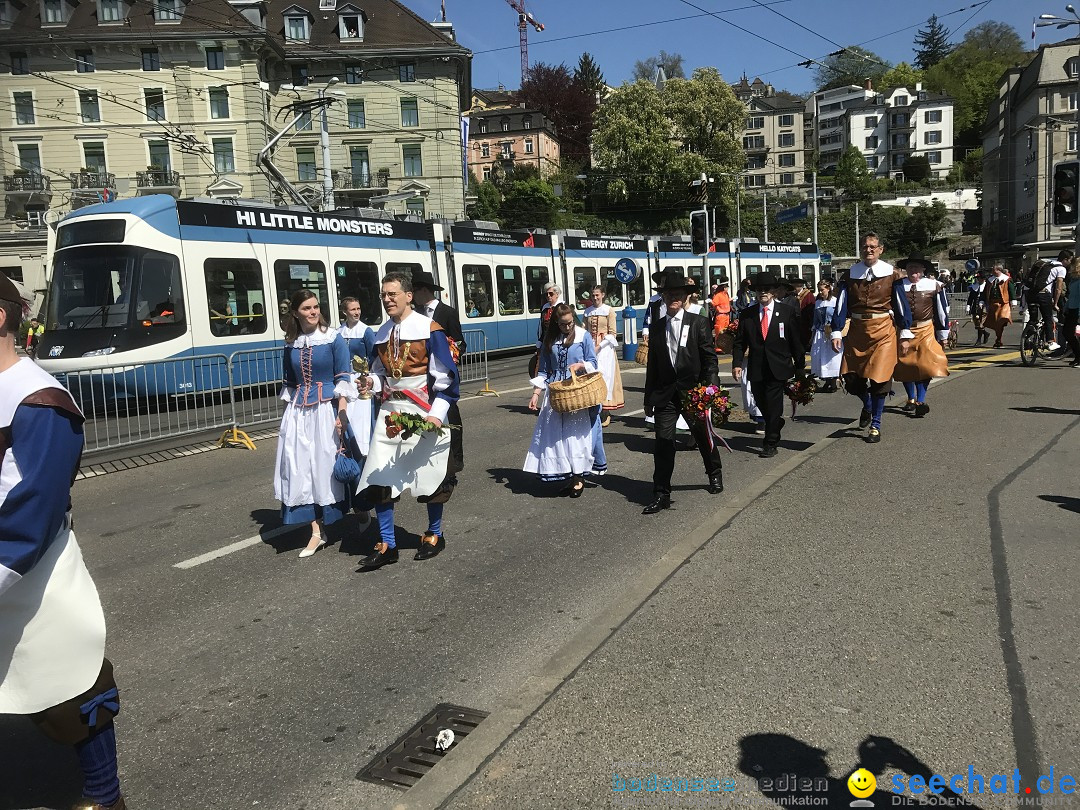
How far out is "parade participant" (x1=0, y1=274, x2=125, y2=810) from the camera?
256cm

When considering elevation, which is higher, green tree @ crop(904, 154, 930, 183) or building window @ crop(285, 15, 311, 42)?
building window @ crop(285, 15, 311, 42)

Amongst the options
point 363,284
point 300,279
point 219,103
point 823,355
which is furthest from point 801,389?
point 219,103

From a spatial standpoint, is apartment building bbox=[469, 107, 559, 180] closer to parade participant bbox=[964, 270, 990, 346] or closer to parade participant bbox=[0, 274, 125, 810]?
parade participant bbox=[964, 270, 990, 346]

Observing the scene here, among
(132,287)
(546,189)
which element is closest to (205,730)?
(132,287)

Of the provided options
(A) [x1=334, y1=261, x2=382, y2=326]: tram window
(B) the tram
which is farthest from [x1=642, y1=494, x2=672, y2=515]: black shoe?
(A) [x1=334, y1=261, x2=382, y2=326]: tram window

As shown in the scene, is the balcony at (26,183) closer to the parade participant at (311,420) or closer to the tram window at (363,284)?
the tram window at (363,284)

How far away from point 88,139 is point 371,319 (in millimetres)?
43257

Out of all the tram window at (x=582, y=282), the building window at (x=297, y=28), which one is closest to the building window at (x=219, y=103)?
the building window at (x=297, y=28)

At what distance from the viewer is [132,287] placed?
46.1 feet

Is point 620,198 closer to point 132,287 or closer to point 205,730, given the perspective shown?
point 132,287

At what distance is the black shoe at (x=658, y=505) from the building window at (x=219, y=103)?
52.2 m

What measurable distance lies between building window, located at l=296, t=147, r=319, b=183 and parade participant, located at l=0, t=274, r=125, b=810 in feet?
185

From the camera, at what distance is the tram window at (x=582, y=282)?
27266 mm

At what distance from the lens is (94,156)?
5316 cm
